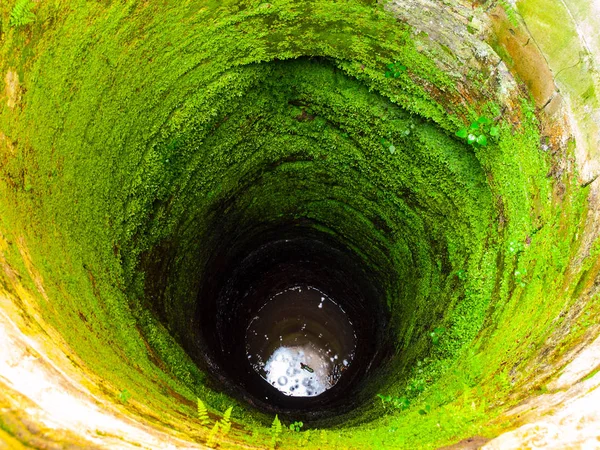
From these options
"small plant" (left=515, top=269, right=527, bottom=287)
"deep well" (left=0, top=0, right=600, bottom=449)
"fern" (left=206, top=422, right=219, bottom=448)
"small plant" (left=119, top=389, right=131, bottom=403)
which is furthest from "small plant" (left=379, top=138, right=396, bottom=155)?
"small plant" (left=119, top=389, right=131, bottom=403)

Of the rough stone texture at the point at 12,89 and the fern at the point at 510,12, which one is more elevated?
the fern at the point at 510,12

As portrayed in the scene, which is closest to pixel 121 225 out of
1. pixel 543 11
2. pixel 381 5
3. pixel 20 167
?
pixel 20 167

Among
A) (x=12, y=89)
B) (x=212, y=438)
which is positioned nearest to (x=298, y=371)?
(x=212, y=438)

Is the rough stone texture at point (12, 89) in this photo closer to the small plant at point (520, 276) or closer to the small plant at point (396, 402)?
the small plant at point (396, 402)

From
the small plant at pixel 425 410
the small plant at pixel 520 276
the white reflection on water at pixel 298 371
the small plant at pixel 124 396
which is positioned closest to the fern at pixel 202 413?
the small plant at pixel 124 396

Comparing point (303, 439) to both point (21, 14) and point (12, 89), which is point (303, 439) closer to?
point (12, 89)

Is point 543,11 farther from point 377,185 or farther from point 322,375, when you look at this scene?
point 322,375

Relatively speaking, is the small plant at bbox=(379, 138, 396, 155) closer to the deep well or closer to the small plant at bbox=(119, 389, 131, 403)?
the deep well
